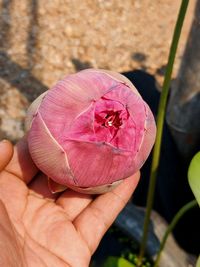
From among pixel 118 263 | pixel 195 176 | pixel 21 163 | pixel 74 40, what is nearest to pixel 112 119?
pixel 195 176

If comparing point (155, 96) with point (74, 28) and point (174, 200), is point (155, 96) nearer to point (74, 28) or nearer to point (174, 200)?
point (174, 200)

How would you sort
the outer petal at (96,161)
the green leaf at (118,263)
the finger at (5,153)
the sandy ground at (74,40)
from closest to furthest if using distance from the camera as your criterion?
the outer petal at (96,161), the finger at (5,153), the green leaf at (118,263), the sandy ground at (74,40)

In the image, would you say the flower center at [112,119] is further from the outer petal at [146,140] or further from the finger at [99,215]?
the finger at [99,215]

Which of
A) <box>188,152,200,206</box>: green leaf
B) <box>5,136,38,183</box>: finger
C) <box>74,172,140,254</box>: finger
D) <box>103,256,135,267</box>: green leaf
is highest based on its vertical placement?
<box>188,152,200,206</box>: green leaf

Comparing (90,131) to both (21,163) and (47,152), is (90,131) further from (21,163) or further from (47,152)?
(21,163)

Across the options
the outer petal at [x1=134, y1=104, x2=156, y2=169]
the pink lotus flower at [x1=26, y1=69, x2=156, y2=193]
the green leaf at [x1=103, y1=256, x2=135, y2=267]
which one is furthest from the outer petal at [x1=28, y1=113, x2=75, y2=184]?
the green leaf at [x1=103, y1=256, x2=135, y2=267]

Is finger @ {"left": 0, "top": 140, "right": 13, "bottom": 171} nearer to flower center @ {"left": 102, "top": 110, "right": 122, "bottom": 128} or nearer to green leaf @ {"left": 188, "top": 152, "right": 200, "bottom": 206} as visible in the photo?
flower center @ {"left": 102, "top": 110, "right": 122, "bottom": 128}

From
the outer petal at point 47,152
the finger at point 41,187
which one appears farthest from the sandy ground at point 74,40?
the outer petal at point 47,152
